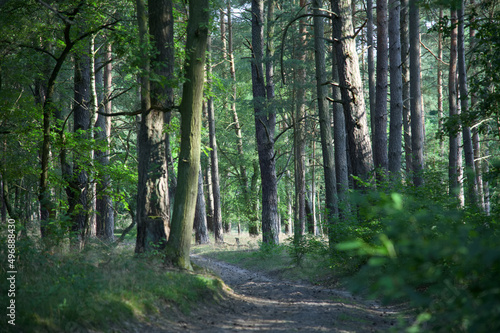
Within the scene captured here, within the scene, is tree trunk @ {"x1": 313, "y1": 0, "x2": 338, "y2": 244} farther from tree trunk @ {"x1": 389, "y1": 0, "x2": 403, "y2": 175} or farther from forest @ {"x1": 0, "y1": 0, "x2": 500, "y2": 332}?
tree trunk @ {"x1": 389, "y1": 0, "x2": 403, "y2": 175}

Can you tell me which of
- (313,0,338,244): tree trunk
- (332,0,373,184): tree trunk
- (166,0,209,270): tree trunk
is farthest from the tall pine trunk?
(166,0,209,270): tree trunk

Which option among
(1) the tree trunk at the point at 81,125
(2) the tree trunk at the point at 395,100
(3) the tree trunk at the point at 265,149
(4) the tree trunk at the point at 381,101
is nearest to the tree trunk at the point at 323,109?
(4) the tree trunk at the point at 381,101

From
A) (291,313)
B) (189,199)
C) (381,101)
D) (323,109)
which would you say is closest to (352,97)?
(323,109)

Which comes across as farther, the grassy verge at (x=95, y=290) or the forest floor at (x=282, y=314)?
the forest floor at (x=282, y=314)

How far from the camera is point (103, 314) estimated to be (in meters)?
4.79

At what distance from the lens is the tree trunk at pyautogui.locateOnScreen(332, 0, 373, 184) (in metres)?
11.0

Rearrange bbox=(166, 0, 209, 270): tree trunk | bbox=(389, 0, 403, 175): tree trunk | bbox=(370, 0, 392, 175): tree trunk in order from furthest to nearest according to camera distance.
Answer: bbox=(389, 0, 403, 175): tree trunk, bbox=(370, 0, 392, 175): tree trunk, bbox=(166, 0, 209, 270): tree trunk

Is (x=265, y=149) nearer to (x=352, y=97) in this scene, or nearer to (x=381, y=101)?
(x=381, y=101)

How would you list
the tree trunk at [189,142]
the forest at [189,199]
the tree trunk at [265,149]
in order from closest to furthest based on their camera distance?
the forest at [189,199] → the tree trunk at [189,142] → the tree trunk at [265,149]

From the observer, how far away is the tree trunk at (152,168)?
8.21m

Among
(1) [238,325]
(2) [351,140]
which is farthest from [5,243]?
(2) [351,140]

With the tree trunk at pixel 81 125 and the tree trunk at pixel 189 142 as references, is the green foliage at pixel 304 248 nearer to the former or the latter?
the tree trunk at pixel 189 142

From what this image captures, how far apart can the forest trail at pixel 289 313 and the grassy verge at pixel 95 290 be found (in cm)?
44

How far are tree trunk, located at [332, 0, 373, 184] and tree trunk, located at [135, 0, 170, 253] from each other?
17.0 feet
